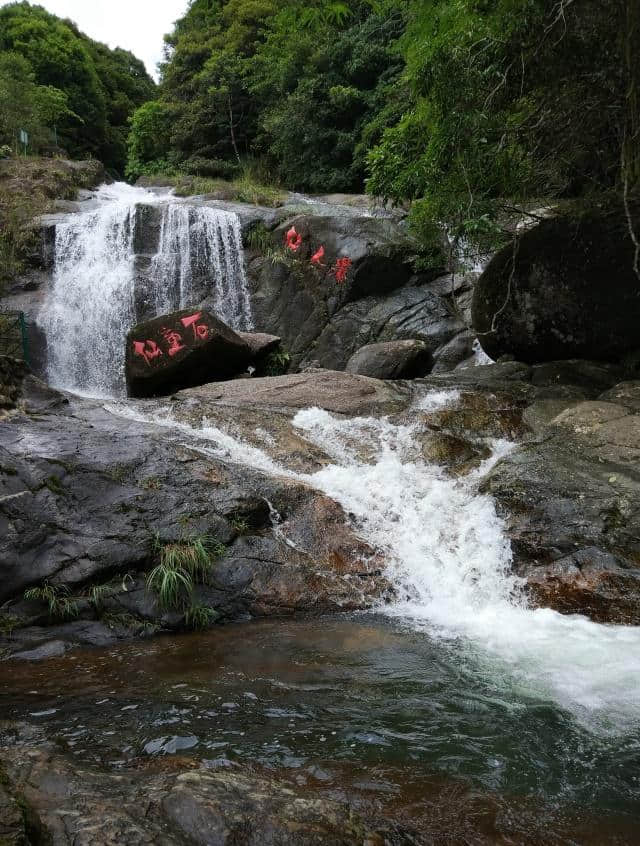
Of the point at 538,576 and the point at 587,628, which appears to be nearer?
the point at 587,628

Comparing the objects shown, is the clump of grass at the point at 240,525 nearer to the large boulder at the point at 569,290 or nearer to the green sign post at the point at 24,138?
the large boulder at the point at 569,290

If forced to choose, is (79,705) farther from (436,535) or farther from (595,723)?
(436,535)

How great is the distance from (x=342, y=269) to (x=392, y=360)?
4.10m

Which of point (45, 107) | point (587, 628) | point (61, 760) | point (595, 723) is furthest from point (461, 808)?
point (45, 107)

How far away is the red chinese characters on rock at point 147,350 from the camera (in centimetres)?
1052

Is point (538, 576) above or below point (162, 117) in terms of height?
below

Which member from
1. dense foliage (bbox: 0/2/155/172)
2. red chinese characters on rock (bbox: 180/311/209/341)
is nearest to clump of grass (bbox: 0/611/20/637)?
red chinese characters on rock (bbox: 180/311/209/341)

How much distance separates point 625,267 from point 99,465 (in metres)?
7.92

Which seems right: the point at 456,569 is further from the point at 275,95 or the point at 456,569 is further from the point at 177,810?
the point at 275,95

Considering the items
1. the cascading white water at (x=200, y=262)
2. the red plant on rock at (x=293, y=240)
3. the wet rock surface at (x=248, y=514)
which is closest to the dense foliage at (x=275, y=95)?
the red plant on rock at (x=293, y=240)

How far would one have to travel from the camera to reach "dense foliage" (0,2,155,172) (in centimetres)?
2461

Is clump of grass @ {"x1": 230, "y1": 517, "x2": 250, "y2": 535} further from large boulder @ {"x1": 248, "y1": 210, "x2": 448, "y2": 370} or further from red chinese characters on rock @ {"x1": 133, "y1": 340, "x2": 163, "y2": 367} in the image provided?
large boulder @ {"x1": 248, "y1": 210, "x2": 448, "y2": 370}

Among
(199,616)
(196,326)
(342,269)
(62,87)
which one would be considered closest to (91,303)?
(196,326)

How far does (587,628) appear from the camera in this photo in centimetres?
483
